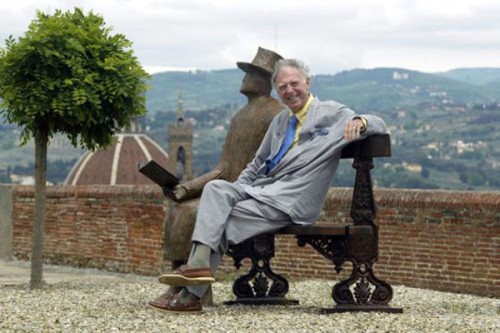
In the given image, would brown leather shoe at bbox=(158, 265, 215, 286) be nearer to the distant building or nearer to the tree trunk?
the tree trunk

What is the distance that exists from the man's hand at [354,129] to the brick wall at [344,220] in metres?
4.49

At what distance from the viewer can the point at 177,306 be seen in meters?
8.05

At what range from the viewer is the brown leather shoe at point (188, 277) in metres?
7.84

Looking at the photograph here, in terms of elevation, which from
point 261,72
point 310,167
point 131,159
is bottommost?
point 131,159

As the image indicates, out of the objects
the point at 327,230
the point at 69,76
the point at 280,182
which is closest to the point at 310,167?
the point at 280,182

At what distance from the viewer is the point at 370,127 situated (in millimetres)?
8180

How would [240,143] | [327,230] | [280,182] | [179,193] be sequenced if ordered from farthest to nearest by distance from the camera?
[240,143]
[179,193]
[280,182]
[327,230]

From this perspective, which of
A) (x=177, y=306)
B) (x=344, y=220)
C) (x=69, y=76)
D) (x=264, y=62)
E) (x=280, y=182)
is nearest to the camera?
(x=177, y=306)

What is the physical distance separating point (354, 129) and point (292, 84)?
0.62 meters

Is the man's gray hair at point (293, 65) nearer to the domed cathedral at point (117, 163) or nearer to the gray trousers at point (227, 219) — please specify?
the gray trousers at point (227, 219)

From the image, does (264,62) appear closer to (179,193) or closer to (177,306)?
(179,193)

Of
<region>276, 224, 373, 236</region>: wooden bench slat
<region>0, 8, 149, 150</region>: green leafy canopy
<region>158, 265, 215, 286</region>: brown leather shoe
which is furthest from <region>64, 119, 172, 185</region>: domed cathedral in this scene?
<region>158, 265, 215, 286</region>: brown leather shoe

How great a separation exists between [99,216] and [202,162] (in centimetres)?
15252

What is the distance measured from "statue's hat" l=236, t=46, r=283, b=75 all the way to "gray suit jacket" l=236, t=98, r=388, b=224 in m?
0.78
